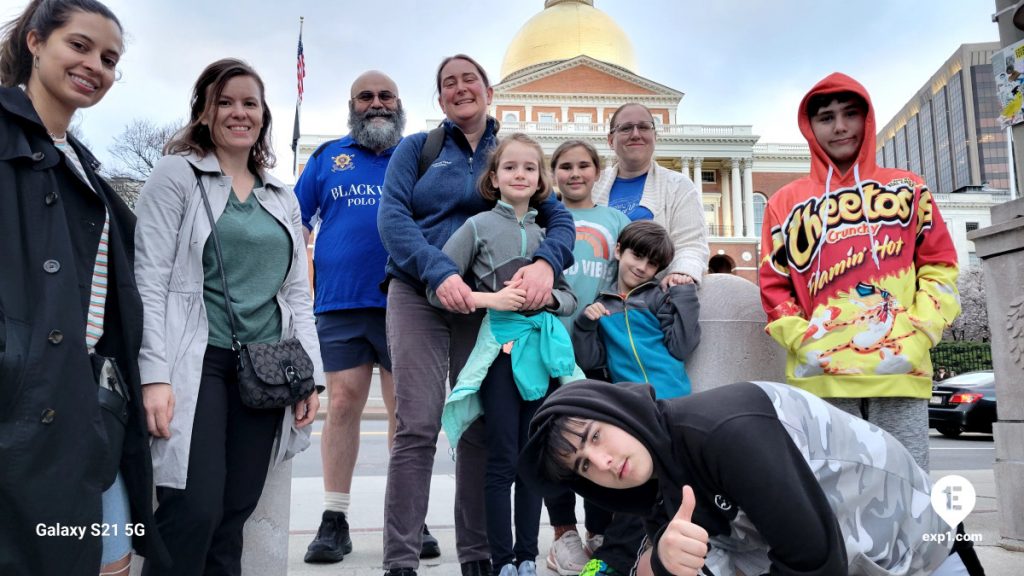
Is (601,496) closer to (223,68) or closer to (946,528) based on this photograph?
(946,528)

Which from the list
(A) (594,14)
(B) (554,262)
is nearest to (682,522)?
(B) (554,262)

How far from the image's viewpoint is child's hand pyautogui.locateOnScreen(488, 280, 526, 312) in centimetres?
284

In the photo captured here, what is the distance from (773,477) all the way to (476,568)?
5.41ft

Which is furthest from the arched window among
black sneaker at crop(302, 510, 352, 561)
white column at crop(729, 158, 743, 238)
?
black sneaker at crop(302, 510, 352, 561)

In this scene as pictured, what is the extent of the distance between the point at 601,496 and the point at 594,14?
188 ft

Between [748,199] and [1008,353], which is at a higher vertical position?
[748,199]

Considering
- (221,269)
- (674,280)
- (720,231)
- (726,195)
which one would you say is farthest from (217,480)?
(726,195)

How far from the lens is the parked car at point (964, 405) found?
12.6 m

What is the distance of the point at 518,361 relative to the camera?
9.26ft

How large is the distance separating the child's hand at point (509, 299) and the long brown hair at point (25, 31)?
5.66 feet

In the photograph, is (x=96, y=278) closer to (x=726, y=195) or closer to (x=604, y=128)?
(x=604, y=128)

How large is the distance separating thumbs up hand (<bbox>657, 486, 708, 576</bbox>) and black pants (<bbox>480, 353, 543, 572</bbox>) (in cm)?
106

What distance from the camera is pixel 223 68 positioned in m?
2.68

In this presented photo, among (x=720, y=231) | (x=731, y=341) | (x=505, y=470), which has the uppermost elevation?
(x=720, y=231)
